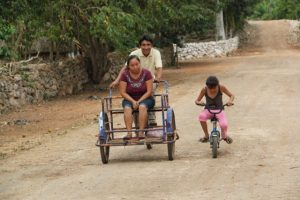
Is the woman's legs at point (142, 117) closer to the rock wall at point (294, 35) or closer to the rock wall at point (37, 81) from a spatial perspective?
the rock wall at point (37, 81)

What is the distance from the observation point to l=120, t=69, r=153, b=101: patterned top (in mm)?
9633

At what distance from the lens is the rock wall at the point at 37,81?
60.0 feet

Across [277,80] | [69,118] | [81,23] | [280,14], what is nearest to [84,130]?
[69,118]

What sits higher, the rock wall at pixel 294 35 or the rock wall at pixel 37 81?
the rock wall at pixel 294 35

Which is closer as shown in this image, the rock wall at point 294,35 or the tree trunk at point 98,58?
the tree trunk at point 98,58

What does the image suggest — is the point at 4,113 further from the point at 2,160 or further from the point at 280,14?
the point at 280,14

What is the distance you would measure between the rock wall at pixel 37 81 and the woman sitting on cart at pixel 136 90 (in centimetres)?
883

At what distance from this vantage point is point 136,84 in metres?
9.63

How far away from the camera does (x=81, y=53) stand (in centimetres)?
2614

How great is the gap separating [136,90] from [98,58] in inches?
594

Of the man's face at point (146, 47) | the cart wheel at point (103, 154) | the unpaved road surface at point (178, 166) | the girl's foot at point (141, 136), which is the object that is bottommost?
the unpaved road surface at point (178, 166)

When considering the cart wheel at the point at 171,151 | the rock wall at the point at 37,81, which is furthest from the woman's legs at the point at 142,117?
the rock wall at the point at 37,81

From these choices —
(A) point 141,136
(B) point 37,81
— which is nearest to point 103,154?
(A) point 141,136

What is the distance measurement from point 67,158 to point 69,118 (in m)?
6.44
